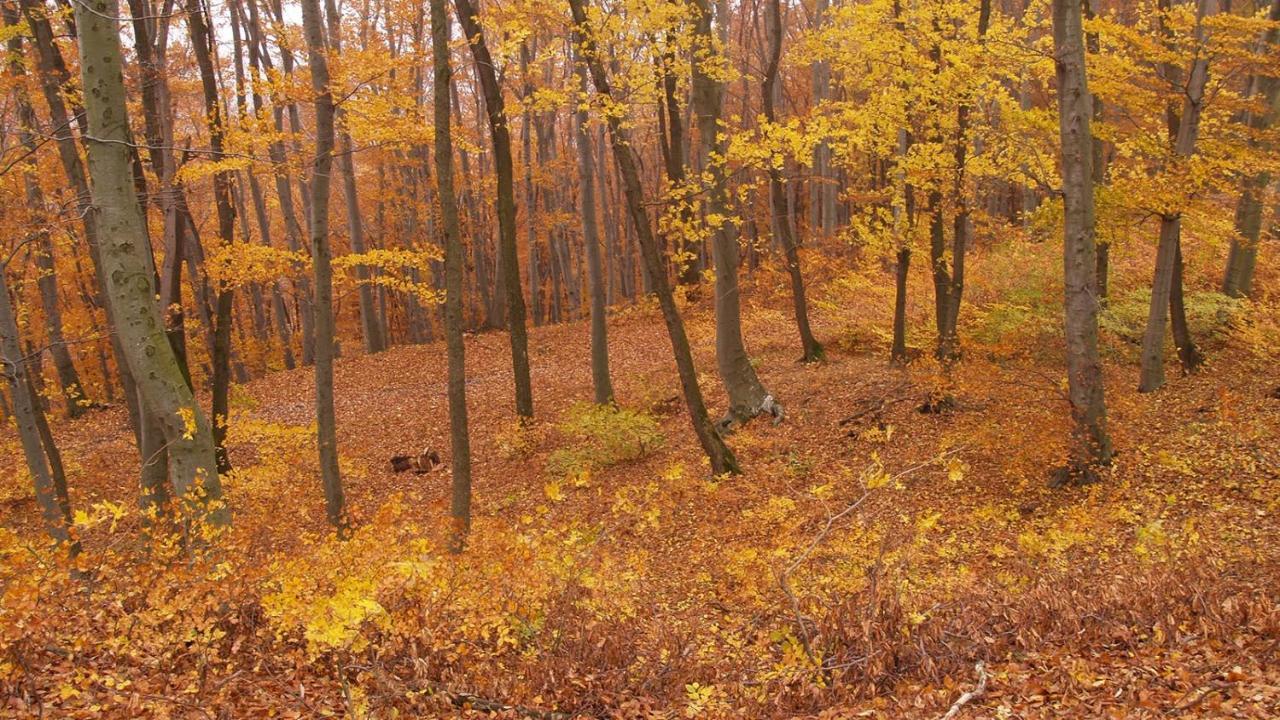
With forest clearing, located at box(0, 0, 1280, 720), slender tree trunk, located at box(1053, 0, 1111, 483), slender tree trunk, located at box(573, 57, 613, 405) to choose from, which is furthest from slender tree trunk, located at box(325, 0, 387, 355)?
slender tree trunk, located at box(1053, 0, 1111, 483)

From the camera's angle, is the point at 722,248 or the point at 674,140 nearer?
the point at 722,248

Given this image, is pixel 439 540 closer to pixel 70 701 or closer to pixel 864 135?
pixel 70 701

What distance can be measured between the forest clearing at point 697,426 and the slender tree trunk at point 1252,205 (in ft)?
0.23

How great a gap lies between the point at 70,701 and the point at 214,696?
70 cm

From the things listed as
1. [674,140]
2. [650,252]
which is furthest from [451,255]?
[674,140]

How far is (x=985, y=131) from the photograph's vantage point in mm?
10250

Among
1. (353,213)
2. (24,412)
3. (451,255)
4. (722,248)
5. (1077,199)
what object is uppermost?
(353,213)

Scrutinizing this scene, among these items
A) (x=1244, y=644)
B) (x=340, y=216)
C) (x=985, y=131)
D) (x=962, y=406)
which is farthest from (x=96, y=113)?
(x=340, y=216)

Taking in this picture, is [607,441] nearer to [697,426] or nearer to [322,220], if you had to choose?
[697,426]

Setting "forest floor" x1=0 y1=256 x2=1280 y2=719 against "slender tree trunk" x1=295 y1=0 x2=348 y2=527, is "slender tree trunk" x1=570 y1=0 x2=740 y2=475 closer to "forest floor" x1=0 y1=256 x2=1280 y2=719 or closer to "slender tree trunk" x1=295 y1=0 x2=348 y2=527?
"forest floor" x1=0 y1=256 x2=1280 y2=719

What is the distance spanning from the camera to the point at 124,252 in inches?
246

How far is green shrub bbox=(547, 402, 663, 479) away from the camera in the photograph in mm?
12453

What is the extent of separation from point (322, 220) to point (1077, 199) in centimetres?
862

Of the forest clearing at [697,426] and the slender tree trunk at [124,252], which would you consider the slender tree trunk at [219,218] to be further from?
the slender tree trunk at [124,252]
